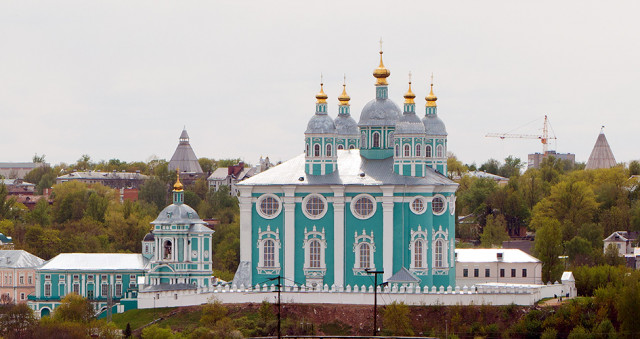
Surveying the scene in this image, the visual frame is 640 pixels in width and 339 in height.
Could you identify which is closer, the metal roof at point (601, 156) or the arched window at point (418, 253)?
the arched window at point (418, 253)

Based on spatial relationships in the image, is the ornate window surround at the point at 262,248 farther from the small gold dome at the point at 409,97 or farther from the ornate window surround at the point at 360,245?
the small gold dome at the point at 409,97

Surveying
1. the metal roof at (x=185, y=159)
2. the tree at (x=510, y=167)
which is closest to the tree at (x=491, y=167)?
the tree at (x=510, y=167)

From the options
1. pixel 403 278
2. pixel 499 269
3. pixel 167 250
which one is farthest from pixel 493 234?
pixel 403 278

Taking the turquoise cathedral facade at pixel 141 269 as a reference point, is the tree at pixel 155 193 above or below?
above

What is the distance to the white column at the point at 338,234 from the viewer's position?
8031cm

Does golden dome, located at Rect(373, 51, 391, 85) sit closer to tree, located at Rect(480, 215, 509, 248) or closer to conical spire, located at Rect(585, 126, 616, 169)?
tree, located at Rect(480, 215, 509, 248)

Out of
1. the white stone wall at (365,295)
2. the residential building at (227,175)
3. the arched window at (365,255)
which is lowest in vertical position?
the white stone wall at (365,295)

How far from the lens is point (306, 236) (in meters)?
80.9

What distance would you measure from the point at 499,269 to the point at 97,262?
20918mm

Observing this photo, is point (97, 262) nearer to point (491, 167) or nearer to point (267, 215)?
point (267, 215)

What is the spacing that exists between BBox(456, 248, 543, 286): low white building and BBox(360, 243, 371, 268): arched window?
753cm

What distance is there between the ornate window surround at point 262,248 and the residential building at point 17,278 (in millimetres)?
20724

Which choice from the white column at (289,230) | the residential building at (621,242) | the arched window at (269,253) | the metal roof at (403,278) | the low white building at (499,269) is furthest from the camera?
the residential building at (621,242)

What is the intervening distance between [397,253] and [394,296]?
382 cm
